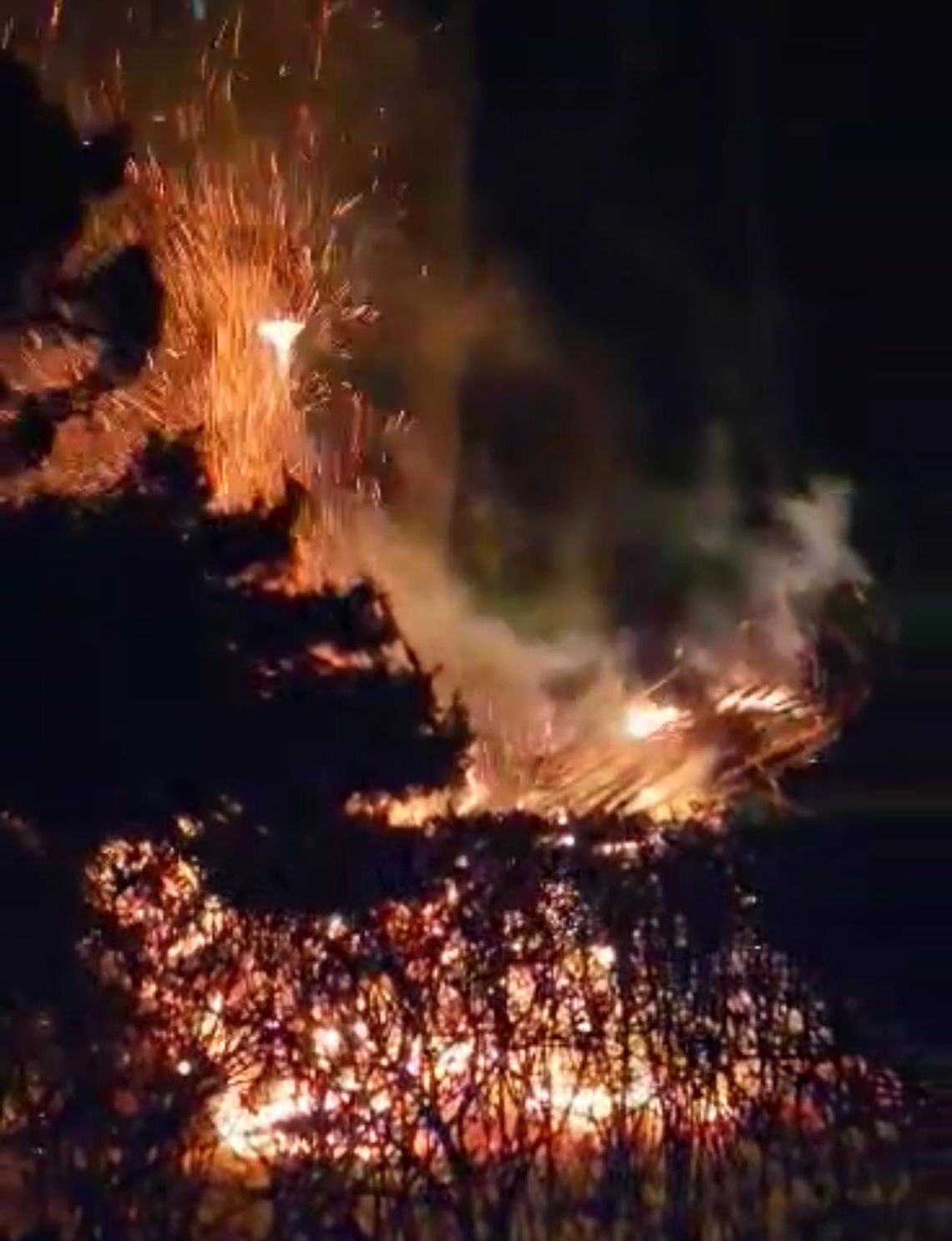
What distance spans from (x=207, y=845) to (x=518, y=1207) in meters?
1.77

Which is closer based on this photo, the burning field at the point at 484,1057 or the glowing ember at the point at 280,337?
the burning field at the point at 484,1057

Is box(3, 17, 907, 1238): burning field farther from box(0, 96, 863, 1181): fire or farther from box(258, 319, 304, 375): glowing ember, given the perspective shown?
box(258, 319, 304, 375): glowing ember

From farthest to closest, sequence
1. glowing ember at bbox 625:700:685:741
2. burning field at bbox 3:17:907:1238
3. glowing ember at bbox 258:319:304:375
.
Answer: glowing ember at bbox 625:700:685:741 → glowing ember at bbox 258:319:304:375 → burning field at bbox 3:17:907:1238

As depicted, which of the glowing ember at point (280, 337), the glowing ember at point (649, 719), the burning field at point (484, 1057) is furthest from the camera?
the glowing ember at point (649, 719)

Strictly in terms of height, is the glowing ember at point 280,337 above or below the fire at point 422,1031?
above

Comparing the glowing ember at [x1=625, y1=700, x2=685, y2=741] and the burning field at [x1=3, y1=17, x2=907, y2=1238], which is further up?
the glowing ember at [x1=625, y1=700, x2=685, y2=741]

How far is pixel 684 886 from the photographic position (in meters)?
11.0

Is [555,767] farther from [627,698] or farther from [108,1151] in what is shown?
[108,1151]

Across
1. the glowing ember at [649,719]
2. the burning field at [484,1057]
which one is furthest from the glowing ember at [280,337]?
the burning field at [484,1057]

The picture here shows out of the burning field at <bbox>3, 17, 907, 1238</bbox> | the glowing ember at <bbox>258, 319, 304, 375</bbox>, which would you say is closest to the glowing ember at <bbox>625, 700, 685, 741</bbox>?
the glowing ember at <bbox>258, 319, 304, 375</bbox>

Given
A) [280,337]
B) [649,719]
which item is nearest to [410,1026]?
[280,337]

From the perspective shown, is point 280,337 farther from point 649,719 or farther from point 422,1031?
point 422,1031

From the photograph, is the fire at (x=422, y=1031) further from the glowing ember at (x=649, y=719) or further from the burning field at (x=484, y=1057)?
the glowing ember at (x=649, y=719)

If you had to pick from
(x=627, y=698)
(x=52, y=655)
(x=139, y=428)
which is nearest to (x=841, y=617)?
(x=627, y=698)
